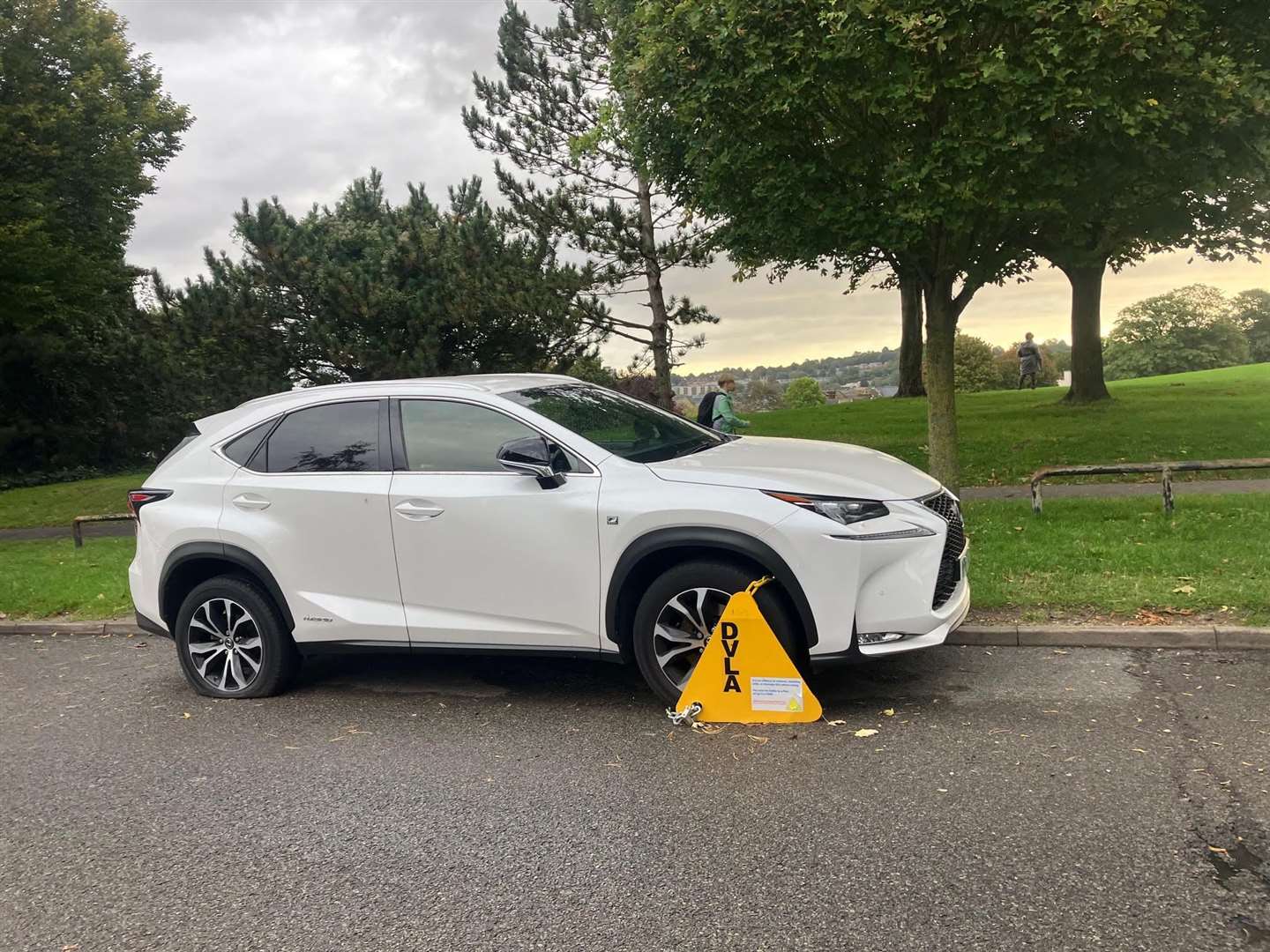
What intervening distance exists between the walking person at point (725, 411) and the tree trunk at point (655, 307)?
11382mm

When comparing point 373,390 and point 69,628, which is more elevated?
point 373,390

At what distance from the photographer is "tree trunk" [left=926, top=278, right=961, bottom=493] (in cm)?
1091

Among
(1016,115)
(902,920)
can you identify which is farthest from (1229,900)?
(1016,115)

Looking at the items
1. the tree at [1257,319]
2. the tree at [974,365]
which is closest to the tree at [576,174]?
the tree at [974,365]

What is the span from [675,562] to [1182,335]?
Answer: 76.7 meters

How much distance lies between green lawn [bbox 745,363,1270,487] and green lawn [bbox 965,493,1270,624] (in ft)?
12.6

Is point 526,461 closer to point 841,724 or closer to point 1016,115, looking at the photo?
point 841,724

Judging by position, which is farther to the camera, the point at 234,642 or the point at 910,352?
the point at 910,352

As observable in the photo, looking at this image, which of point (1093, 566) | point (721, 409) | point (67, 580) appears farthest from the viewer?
point (721, 409)

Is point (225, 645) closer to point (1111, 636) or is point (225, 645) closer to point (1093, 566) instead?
point (1111, 636)

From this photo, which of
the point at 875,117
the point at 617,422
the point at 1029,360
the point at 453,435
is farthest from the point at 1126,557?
the point at 1029,360

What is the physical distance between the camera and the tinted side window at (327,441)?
18.6 ft

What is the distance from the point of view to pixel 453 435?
553 cm

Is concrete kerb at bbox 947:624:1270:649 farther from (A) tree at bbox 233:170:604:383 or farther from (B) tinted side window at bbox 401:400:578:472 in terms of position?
(A) tree at bbox 233:170:604:383
